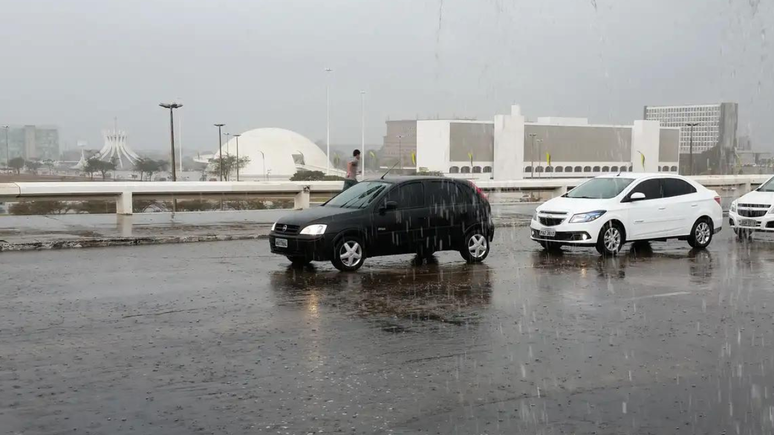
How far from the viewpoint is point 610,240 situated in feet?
52.1

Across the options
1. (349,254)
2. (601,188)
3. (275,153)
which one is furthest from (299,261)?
(275,153)

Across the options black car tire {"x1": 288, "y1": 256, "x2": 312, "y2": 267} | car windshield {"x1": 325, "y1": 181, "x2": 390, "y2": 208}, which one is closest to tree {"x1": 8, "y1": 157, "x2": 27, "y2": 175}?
car windshield {"x1": 325, "y1": 181, "x2": 390, "y2": 208}

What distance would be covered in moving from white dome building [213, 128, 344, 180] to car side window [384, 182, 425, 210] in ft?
480

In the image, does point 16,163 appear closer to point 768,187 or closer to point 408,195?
point 768,187

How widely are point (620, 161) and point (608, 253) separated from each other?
14069cm

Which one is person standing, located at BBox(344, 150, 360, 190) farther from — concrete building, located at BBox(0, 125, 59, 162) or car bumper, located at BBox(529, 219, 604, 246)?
concrete building, located at BBox(0, 125, 59, 162)

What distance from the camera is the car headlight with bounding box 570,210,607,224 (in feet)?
51.6

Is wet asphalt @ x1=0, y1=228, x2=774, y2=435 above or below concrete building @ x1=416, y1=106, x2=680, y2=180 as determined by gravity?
below

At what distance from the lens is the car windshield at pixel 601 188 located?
1663 cm

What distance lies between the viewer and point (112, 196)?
2259 cm

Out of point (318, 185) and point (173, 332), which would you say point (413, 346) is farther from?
point (318, 185)

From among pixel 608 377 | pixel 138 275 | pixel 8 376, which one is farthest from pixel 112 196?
pixel 608 377

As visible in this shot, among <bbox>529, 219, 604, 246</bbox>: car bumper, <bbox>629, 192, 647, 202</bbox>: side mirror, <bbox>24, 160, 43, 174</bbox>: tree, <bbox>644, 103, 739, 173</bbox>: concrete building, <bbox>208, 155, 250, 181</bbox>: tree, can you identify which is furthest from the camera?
<bbox>208, 155, 250, 181</bbox>: tree

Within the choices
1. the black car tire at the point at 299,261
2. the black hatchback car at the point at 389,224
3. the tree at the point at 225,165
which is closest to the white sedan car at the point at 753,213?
the black hatchback car at the point at 389,224
